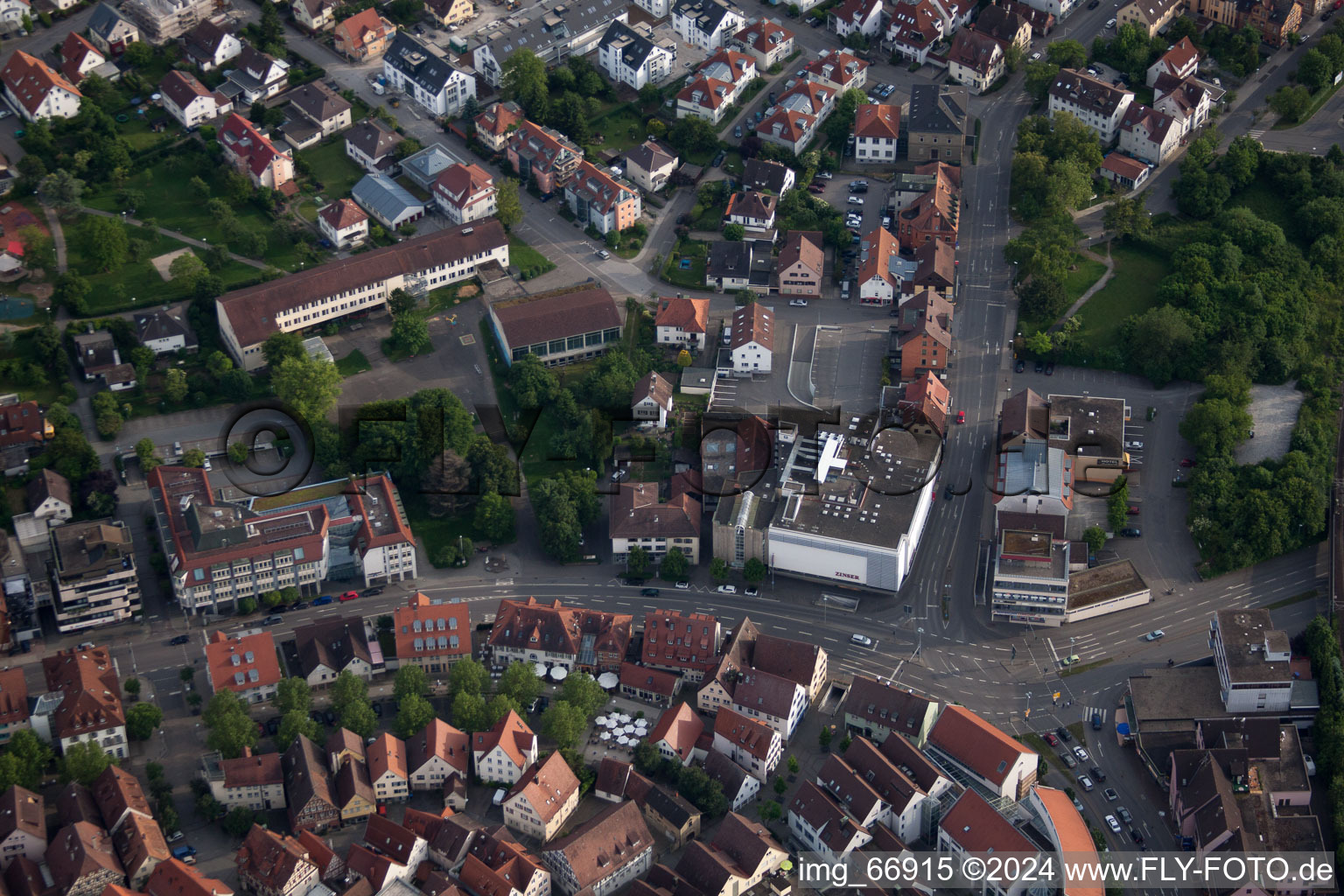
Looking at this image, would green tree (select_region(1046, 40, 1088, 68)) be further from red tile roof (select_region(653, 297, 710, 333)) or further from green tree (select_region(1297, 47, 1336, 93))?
red tile roof (select_region(653, 297, 710, 333))

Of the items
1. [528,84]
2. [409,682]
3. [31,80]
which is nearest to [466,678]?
[409,682]

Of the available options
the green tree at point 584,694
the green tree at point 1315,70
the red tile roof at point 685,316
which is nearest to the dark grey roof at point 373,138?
the red tile roof at point 685,316

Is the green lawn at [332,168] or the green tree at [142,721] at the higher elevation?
the green lawn at [332,168]

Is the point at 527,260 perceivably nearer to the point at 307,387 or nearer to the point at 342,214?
the point at 342,214

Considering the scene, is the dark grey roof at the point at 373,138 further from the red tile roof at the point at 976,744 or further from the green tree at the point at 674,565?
the red tile roof at the point at 976,744

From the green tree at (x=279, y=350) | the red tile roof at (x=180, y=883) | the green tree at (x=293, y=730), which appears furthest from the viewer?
the green tree at (x=279, y=350)

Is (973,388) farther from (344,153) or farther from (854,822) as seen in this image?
(344,153)
